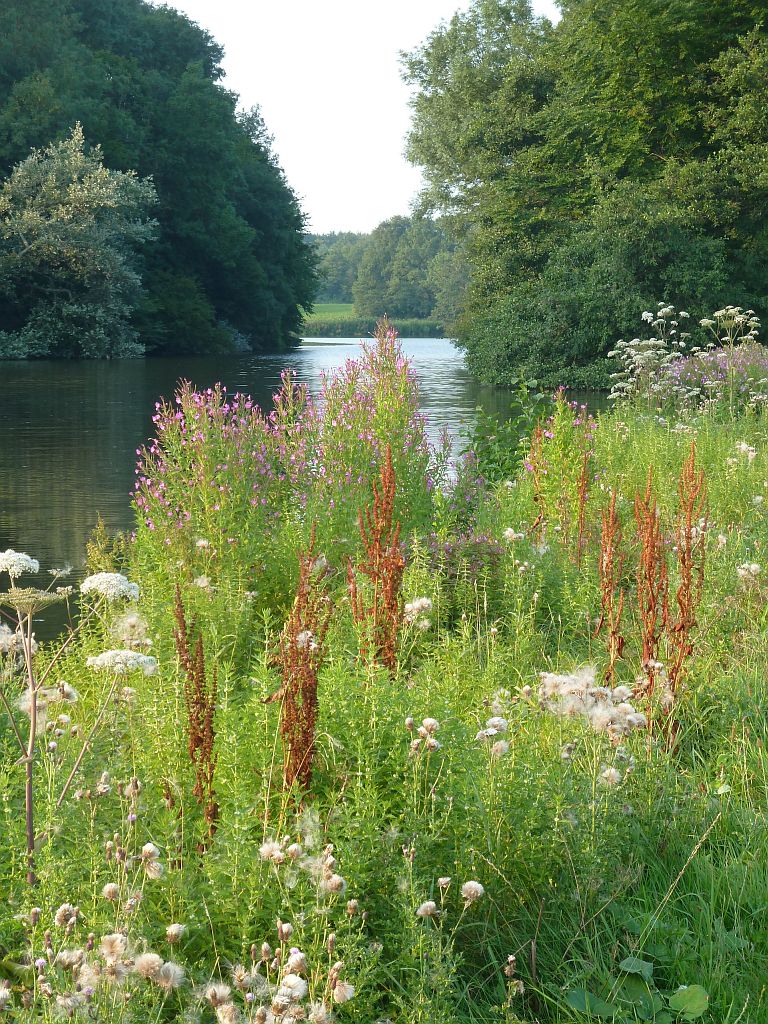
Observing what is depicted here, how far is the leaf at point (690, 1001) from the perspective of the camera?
255 centimetres

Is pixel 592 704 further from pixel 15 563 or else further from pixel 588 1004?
pixel 15 563

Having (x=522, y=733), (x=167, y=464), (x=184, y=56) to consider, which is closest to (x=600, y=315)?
(x=167, y=464)

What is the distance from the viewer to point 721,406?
12094 mm

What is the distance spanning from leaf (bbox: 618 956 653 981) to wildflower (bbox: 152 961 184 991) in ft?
4.05

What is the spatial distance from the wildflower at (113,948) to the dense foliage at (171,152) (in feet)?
127

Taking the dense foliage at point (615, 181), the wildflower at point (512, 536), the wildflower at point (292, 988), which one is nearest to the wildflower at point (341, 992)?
the wildflower at point (292, 988)

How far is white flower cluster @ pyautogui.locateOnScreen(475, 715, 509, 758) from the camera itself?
2.87 meters

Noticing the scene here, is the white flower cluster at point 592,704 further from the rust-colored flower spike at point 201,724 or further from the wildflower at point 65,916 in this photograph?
the wildflower at point 65,916

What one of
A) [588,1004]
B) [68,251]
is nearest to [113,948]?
[588,1004]

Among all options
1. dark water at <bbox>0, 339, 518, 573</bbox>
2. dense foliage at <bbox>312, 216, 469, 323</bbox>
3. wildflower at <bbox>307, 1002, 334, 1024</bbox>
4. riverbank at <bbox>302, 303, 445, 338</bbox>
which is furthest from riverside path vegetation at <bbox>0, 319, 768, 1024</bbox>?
dense foliage at <bbox>312, 216, 469, 323</bbox>

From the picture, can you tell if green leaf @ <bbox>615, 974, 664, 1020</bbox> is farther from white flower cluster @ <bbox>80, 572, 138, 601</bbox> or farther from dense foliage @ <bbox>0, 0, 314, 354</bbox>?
dense foliage @ <bbox>0, 0, 314, 354</bbox>

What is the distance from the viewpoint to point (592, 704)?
10.4 ft

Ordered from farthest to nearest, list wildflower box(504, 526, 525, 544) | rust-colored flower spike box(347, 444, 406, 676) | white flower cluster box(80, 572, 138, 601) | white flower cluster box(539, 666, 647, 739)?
wildflower box(504, 526, 525, 544), rust-colored flower spike box(347, 444, 406, 676), white flower cluster box(80, 572, 138, 601), white flower cluster box(539, 666, 647, 739)

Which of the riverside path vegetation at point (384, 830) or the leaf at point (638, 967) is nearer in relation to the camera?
the riverside path vegetation at point (384, 830)
